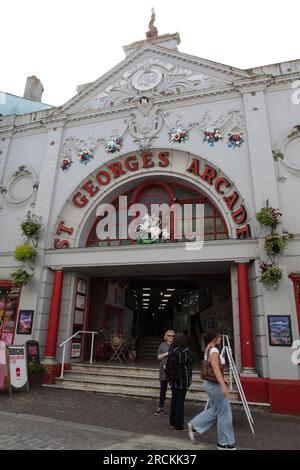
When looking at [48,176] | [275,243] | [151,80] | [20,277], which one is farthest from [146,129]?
[20,277]

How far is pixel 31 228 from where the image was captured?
1102 cm

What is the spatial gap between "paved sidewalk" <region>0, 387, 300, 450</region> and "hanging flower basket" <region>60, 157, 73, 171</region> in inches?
300

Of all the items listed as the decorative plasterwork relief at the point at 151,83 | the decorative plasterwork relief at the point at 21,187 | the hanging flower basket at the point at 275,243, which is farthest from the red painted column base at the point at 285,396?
the decorative plasterwork relief at the point at 21,187

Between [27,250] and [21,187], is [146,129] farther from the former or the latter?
[27,250]

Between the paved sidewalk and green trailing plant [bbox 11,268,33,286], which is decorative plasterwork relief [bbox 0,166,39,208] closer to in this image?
green trailing plant [bbox 11,268,33,286]

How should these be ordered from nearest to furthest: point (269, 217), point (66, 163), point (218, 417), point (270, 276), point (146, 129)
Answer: point (218, 417) → point (270, 276) → point (269, 217) → point (146, 129) → point (66, 163)

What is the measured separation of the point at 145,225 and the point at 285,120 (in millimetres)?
5552

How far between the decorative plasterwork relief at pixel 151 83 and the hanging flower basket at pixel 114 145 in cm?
160

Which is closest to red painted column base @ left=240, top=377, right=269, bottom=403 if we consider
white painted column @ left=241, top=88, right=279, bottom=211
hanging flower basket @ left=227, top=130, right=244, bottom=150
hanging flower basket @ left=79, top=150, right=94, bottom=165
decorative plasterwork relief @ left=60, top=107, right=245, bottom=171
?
white painted column @ left=241, top=88, right=279, bottom=211

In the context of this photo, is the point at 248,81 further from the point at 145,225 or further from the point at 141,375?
the point at 141,375

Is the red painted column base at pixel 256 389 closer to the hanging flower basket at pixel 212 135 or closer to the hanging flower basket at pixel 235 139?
the hanging flower basket at pixel 235 139

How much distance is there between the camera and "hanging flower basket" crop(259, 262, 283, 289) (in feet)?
26.7

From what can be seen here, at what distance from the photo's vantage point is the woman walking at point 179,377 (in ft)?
18.3

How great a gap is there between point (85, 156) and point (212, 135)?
15.5ft
